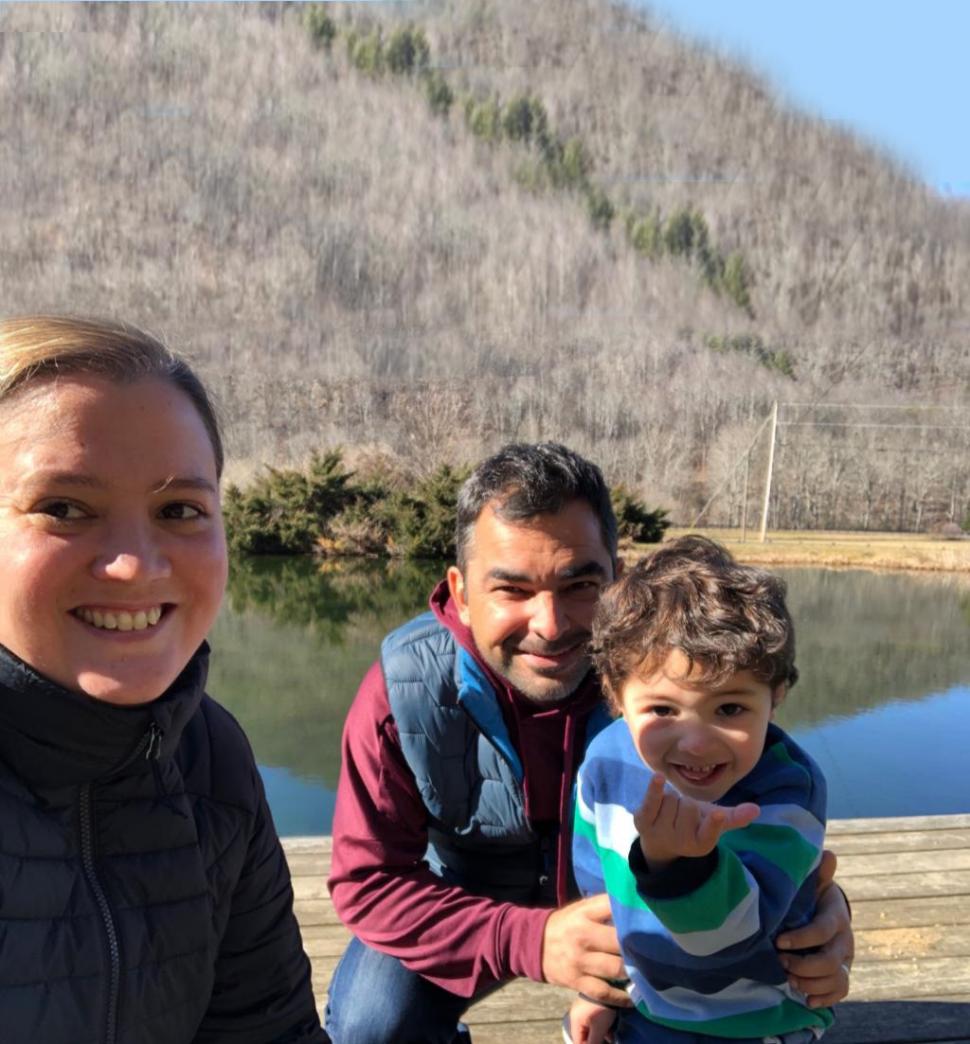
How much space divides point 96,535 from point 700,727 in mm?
773

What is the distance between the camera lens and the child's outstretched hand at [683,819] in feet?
3.67

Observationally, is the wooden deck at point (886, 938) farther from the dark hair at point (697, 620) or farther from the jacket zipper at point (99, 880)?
the jacket zipper at point (99, 880)

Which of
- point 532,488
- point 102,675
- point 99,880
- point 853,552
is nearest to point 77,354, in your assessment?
point 102,675

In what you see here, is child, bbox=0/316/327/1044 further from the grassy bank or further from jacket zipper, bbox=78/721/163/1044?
the grassy bank

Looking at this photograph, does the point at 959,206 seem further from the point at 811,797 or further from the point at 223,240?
the point at 811,797

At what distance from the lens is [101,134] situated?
4584cm

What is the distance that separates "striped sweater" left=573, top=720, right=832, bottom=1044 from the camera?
1.21 metres

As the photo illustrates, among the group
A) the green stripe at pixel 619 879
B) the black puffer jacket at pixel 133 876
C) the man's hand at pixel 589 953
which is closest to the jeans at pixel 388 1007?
the man's hand at pixel 589 953

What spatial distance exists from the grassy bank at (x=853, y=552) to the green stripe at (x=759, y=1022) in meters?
10.1

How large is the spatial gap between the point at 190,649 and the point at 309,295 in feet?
130

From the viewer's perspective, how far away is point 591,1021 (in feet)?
4.89

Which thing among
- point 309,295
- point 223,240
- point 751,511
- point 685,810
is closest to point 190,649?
point 685,810

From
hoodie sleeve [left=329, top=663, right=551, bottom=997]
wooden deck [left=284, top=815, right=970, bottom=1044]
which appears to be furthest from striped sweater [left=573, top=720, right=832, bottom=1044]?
wooden deck [left=284, top=815, right=970, bottom=1044]

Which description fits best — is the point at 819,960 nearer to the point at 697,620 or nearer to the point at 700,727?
the point at 700,727
